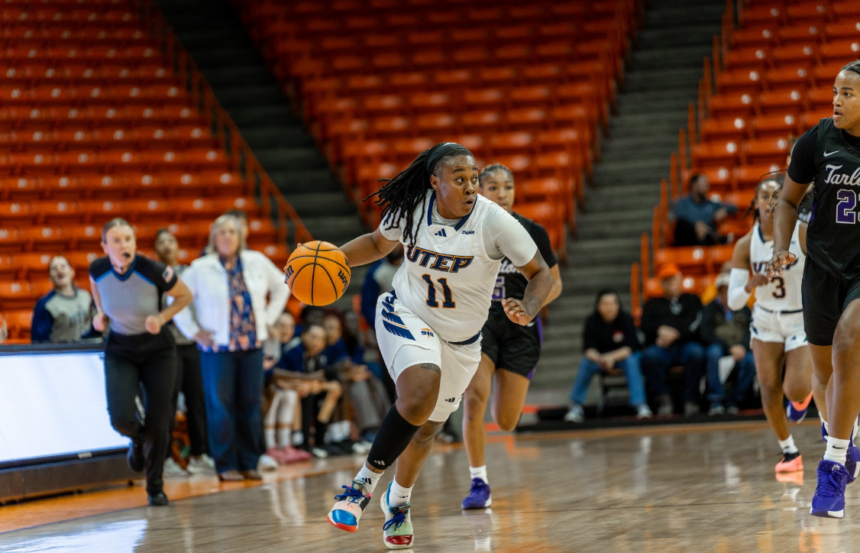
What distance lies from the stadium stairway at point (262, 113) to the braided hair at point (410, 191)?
10435 mm

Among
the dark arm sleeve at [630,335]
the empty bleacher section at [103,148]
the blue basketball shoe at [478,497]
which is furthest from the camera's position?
the empty bleacher section at [103,148]

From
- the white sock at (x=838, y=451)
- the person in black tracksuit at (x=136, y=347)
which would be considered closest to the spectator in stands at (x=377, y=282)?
the person in black tracksuit at (x=136, y=347)

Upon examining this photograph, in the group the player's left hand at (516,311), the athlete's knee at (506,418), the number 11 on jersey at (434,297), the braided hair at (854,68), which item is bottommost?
the athlete's knee at (506,418)

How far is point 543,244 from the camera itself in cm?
635

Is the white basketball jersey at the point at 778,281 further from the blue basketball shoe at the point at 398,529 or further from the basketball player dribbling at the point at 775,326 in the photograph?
the blue basketball shoe at the point at 398,529

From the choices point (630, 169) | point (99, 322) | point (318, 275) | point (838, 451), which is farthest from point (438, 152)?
point (630, 169)

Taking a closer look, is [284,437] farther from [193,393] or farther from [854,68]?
[854,68]

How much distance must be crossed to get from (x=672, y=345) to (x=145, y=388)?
6476 millimetres

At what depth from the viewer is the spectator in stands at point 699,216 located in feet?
43.8

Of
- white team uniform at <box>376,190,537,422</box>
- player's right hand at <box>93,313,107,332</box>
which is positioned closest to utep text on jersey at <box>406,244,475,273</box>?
white team uniform at <box>376,190,537,422</box>

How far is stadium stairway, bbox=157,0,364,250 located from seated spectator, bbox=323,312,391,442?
172 inches

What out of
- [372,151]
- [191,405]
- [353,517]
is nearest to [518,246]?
[353,517]

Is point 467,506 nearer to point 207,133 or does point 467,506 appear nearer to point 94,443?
point 94,443

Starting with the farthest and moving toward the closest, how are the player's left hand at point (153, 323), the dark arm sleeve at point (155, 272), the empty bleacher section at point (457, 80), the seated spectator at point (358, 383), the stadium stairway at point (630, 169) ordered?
the empty bleacher section at point (457, 80) → the stadium stairway at point (630, 169) → the seated spectator at point (358, 383) → the dark arm sleeve at point (155, 272) → the player's left hand at point (153, 323)
